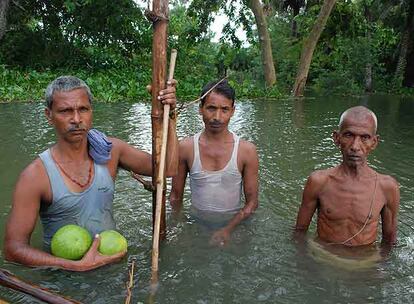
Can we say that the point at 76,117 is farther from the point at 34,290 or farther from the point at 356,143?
the point at 356,143

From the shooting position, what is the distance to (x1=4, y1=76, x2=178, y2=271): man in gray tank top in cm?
295

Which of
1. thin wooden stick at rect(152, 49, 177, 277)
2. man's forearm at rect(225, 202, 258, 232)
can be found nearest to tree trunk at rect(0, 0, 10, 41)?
man's forearm at rect(225, 202, 258, 232)

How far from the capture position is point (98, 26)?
55.2 feet

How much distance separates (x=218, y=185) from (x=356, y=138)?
1.41 meters

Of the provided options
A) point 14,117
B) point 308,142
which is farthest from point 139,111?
point 308,142

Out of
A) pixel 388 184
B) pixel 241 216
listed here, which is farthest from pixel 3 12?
pixel 388 184

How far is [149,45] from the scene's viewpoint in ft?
61.4

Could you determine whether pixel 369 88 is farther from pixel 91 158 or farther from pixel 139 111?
pixel 91 158

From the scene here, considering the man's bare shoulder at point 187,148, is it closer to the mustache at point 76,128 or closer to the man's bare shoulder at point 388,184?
the mustache at point 76,128

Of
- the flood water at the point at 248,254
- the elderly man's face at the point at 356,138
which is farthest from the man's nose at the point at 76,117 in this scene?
the elderly man's face at the point at 356,138

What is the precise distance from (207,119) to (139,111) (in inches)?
273

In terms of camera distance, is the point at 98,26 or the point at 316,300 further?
the point at 98,26

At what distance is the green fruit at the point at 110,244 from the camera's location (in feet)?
9.72

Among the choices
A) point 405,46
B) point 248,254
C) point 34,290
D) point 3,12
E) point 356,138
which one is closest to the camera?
point 34,290
